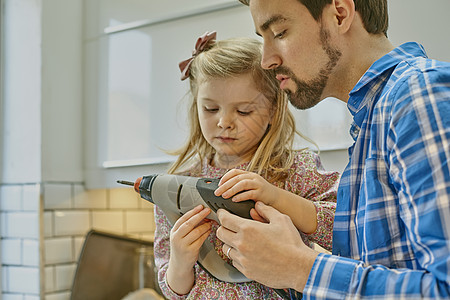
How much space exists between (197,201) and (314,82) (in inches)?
12.4

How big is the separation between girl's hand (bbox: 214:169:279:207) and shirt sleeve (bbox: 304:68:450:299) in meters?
0.24

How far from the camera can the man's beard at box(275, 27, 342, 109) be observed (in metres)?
0.92

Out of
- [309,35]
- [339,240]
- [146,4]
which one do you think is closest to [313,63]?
[309,35]

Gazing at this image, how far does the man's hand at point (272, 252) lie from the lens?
2.54 feet

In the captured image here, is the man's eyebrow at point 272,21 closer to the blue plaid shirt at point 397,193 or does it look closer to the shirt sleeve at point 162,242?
the blue plaid shirt at point 397,193

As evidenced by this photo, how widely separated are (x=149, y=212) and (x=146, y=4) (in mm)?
844

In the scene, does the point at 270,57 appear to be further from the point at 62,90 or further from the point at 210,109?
the point at 62,90

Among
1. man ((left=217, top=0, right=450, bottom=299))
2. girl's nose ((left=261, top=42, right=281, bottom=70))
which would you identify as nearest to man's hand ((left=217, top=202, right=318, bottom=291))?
man ((left=217, top=0, right=450, bottom=299))

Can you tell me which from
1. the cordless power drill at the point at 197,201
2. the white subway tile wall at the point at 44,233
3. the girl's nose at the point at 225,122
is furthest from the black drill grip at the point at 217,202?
the white subway tile wall at the point at 44,233

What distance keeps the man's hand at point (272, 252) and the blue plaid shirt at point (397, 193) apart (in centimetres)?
3

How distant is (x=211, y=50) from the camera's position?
1.24 meters

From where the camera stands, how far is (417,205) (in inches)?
26.1

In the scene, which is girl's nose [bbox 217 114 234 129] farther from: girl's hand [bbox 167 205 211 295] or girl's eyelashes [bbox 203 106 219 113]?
girl's hand [bbox 167 205 211 295]

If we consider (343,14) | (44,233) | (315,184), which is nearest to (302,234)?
(315,184)
